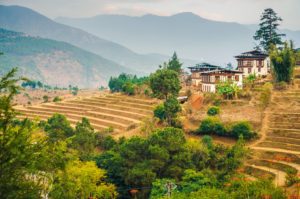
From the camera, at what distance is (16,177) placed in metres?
11.7

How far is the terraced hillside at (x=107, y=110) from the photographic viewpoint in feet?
206

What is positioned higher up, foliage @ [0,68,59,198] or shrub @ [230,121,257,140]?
foliage @ [0,68,59,198]

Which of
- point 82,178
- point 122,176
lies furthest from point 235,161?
point 82,178

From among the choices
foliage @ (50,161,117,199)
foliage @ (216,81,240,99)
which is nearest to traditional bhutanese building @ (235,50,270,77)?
foliage @ (216,81,240,99)

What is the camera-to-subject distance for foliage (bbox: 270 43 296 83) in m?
52.2

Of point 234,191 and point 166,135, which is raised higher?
point 166,135

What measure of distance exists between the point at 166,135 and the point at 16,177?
26365 mm

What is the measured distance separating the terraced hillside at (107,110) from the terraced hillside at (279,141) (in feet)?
66.6

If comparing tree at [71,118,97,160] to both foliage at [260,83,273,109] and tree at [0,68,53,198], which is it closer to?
foliage at [260,83,273,109]

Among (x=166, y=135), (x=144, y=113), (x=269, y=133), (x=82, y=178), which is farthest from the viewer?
(x=144, y=113)

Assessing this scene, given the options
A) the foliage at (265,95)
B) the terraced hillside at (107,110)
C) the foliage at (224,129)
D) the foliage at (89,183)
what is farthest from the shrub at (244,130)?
the terraced hillside at (107,110)

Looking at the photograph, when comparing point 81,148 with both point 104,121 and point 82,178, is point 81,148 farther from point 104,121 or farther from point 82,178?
point 104,121

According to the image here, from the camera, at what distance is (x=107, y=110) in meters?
71.8

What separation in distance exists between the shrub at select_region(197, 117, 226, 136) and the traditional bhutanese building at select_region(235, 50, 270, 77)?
24.0 meters
